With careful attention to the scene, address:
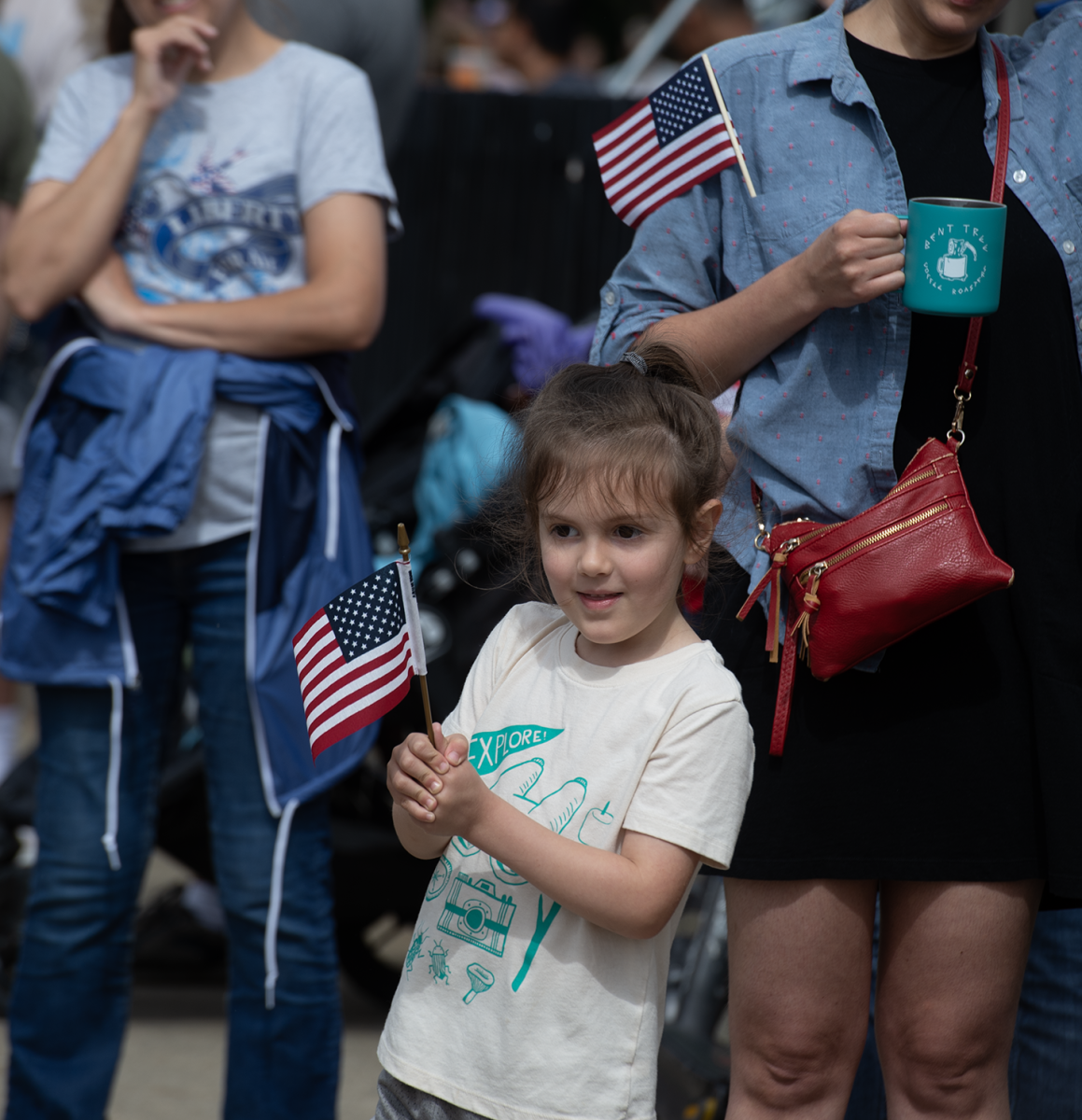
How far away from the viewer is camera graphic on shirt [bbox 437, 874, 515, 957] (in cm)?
188

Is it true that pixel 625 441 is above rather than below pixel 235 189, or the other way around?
below

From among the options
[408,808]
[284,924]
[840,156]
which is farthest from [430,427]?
[408,808]

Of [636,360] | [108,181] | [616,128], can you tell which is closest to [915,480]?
[636,360]

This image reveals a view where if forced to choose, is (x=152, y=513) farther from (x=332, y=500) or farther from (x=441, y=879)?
(x=441, y=879)

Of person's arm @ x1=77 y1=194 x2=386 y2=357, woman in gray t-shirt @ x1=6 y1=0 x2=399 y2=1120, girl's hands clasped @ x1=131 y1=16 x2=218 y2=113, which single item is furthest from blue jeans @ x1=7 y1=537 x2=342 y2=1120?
girl's hands clasped @ x1=131 y1=16 x2=218 y2=113

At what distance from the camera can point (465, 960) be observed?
1896mm

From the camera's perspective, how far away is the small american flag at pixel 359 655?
6.15ft

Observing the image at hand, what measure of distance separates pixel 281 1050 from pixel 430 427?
1.79 metres

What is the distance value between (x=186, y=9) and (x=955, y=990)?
211 cm

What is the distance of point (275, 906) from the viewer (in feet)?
9.34

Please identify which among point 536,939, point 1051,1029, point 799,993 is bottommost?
point 1051,1029

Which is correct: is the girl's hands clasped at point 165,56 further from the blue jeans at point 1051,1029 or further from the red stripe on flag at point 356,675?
the blue jeans at point 1051,1029

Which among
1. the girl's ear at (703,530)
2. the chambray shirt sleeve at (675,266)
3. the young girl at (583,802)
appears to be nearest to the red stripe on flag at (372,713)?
the young girl at (583,802)

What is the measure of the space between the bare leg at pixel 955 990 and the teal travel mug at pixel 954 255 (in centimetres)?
74
